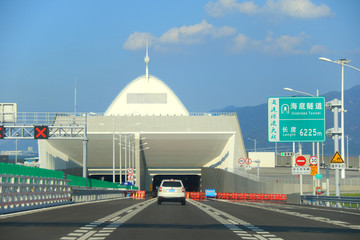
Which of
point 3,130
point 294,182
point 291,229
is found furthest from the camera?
point 294,182

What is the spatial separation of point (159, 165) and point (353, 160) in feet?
192

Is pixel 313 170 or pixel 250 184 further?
pixel 250 184

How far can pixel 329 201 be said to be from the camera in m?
37.9

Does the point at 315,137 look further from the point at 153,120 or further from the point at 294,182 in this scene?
the point at 153,120

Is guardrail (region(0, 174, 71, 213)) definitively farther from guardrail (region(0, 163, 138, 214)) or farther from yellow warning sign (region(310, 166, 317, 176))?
yellow warning sign (region(310, 166, 317, 176))

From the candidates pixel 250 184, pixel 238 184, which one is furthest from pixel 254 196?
pixel 238 184

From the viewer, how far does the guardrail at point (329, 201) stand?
110 feet

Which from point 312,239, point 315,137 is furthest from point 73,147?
point 312,239

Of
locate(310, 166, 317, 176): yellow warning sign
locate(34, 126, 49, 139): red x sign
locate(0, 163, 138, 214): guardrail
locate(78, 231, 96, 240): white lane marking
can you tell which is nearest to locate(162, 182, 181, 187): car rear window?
locate(0, 163, 138, 214): guardrail

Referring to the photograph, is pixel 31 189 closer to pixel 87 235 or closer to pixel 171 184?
pixel 171 184

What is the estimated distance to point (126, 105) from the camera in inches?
5138

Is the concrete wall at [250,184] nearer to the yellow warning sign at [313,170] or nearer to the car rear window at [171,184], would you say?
the yellow warning sign at [313,170]

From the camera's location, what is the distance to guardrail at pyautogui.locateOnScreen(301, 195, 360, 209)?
110 feet

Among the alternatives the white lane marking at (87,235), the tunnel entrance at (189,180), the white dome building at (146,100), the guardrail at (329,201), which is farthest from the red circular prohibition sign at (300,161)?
the tunnel entrance at (189,180)
